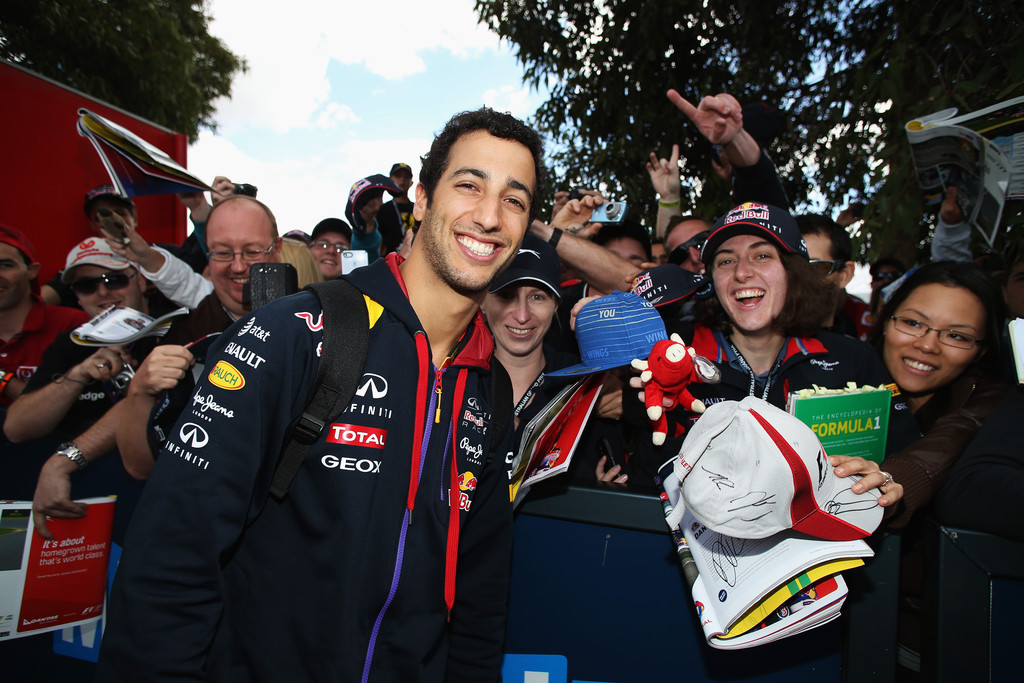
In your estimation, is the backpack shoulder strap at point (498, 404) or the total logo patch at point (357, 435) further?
the backpack shoulder strap at point (498, 404)

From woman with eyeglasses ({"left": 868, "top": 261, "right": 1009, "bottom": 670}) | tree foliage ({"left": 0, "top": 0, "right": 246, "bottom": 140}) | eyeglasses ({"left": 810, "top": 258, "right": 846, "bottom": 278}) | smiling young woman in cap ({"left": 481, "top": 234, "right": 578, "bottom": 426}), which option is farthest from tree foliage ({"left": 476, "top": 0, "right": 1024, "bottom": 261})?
tree foliage ({"left": 0, "top": 0, "right": 246, "bottom": 140})

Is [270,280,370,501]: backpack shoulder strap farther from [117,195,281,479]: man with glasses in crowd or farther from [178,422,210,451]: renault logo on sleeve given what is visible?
[117,195,281,479]: man with glasses in crowd

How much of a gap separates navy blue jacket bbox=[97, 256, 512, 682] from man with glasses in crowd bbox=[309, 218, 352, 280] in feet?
12.3

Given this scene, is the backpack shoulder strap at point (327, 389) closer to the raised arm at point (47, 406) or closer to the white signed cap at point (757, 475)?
the white signed cap at point (757, 475)

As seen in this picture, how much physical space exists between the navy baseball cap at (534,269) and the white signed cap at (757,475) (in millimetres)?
1421

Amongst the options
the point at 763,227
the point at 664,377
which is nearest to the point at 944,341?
the point at 763,227

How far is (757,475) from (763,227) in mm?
1586

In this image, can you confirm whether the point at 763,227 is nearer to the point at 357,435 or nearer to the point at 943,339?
the point at 943,339

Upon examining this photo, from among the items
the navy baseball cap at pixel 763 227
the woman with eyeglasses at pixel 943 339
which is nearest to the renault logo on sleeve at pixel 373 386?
the navy baseball cap at pixel 763 227

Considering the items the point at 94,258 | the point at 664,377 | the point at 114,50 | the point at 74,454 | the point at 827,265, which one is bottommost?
the point at 74,454

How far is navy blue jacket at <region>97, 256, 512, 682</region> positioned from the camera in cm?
123

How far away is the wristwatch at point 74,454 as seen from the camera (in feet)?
7.70

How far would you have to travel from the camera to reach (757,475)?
1.25 metres

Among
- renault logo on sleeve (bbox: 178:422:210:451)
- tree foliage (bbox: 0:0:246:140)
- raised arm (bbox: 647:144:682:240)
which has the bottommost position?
renault logo on sleeve (bbox: 178:422:210:451)
